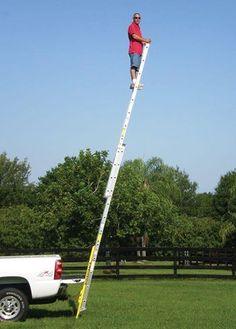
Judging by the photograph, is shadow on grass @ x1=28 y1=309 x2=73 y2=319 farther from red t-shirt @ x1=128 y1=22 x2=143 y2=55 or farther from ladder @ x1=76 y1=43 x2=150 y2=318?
red t-shirt @ x1=128 y1=22 x2=143 y2=55

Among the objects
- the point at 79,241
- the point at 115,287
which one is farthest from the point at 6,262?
the point at 79,241

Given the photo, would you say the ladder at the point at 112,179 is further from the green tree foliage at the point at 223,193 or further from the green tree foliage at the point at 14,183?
the green tree foliage at the point at 14,183

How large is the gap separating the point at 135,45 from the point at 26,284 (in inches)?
206

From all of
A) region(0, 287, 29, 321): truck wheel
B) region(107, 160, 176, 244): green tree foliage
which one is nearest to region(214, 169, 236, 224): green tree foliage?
region(107, 160, 176, 244): green tree foliage

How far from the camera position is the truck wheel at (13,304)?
11.7 metres

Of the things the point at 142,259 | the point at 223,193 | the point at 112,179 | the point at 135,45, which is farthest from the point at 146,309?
the point at 223,193

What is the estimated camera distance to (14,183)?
8888cm

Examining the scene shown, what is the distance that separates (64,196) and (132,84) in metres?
29.6

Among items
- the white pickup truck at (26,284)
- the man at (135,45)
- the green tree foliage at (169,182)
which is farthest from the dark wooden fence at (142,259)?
the green tree foliage at (169,182)

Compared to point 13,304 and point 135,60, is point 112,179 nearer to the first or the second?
point 135,60

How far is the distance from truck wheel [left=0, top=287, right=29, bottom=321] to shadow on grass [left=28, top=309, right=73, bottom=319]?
34.1 inches

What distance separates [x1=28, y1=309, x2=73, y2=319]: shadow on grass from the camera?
1275 centimetres

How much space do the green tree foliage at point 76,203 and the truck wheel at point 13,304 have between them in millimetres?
27058

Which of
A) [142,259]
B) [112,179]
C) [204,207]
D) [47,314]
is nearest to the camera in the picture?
[112,179]
